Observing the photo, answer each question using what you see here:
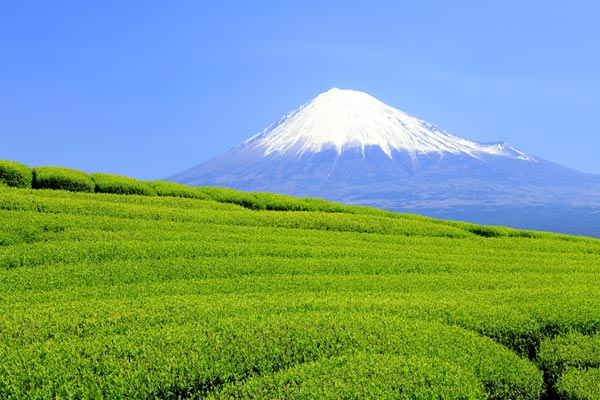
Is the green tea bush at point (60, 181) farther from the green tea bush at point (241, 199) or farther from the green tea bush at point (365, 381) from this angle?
the green tea bush at point (365, 381)

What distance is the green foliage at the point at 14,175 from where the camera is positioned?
3109 centimetres

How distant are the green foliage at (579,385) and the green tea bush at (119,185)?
2793 cm

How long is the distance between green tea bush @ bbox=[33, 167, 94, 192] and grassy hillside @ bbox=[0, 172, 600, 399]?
6.06m

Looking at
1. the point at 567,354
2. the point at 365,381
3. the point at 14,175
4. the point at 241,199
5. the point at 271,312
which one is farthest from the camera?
the point at 241,199

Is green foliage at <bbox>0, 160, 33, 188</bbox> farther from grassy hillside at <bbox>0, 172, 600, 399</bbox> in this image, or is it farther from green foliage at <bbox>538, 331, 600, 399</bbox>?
green foliage at <bbox>538, 331, 600, 399</bbox>

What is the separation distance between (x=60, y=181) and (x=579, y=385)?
30620 mm

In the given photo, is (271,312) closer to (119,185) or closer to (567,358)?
(567,358)

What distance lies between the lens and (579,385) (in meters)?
10.7

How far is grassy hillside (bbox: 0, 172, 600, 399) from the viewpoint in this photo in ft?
31.2

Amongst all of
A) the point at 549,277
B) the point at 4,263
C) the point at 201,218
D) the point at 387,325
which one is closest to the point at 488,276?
the point at 549,277

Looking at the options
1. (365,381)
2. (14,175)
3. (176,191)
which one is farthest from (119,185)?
(365,381)

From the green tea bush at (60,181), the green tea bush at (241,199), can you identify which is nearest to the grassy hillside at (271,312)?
the green tea bush at (60,181)

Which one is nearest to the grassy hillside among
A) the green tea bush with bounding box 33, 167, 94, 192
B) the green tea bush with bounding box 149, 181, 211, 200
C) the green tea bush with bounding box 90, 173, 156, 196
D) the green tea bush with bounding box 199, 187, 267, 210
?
the green tea bush with bounding box 33, 167, 94, 192

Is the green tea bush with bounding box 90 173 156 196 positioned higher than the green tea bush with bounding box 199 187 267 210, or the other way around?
the green tea bush with bounding box 90 173 156 196
